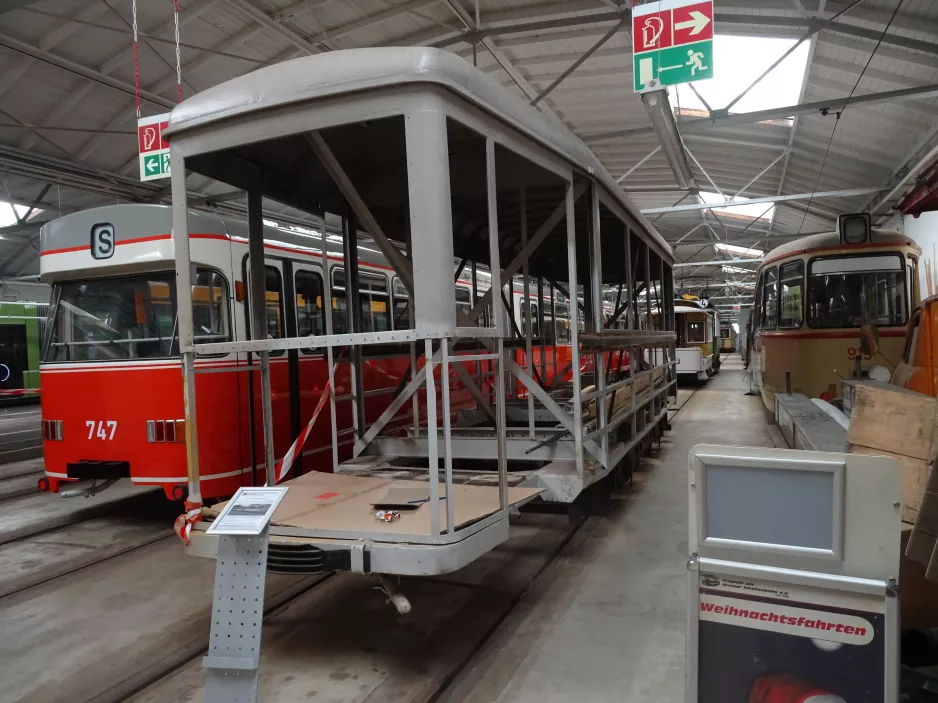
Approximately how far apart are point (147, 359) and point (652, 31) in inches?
228

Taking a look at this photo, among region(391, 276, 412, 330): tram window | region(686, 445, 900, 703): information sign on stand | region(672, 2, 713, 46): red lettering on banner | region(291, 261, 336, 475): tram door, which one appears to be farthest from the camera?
region(391, 276, 412, 330): tram window

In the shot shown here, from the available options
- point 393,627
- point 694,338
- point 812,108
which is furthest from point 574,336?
point 694,338

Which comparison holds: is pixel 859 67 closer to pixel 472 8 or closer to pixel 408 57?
pixel 472 8

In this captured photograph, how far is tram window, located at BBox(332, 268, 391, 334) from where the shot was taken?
7.46m

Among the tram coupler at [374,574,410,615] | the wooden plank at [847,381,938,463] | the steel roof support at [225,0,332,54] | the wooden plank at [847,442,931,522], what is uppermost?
the steel roof support at [225,0,332,54]

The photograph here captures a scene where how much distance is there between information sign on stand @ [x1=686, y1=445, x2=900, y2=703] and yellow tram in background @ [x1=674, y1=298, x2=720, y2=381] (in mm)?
17479

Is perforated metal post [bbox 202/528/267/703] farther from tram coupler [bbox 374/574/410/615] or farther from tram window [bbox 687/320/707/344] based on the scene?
tram window [bbox 687/320/707/344]

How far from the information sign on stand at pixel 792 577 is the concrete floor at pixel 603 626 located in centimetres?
128

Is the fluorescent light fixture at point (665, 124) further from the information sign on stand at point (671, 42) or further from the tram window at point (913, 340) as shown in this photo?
the tram window at point (913, 340)

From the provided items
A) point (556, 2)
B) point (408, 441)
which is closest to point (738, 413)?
point (556, 2)

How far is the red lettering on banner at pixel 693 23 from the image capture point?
6188 mm

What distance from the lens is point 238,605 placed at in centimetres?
280

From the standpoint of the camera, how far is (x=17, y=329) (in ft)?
57.8

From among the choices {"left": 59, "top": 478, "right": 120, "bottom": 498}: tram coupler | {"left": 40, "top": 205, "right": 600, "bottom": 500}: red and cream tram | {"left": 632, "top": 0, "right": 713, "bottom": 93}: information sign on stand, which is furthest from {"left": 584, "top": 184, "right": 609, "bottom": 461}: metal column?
{"left": 59, "top": 478, "right": 120, "bottom": 498}: tram coupler
